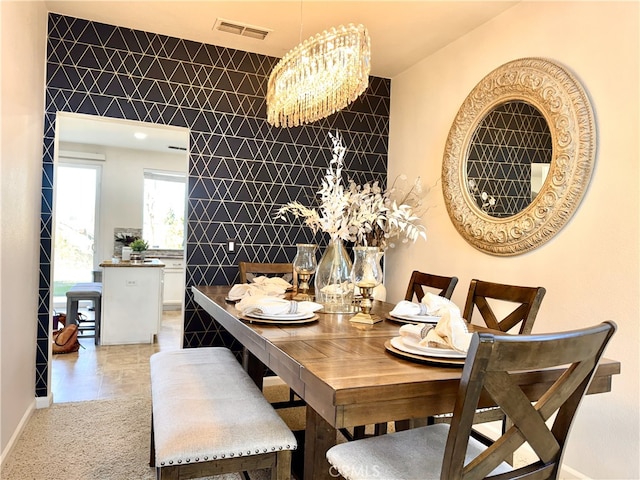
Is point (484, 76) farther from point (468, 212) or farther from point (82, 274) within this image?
point (82, 274)

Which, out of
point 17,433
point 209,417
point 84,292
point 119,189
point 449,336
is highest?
point 119,189

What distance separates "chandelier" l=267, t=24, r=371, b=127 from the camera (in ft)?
7.13

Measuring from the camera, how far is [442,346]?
1276mm

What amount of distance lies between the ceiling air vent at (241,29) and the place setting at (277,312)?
220 cm

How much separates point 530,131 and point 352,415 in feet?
7.29

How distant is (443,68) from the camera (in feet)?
10.9

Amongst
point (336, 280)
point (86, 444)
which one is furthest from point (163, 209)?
point (336, 280)

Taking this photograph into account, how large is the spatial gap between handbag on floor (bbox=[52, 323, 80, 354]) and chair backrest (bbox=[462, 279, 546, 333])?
12.8ft

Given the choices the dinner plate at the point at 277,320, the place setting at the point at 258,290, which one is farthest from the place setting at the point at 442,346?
the place setting at the point at 258,290

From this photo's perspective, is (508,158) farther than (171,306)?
No

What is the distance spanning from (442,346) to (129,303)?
13.9 ft

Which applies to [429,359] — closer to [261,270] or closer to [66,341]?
[261,270]

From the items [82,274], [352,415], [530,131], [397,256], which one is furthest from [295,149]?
[82,274]

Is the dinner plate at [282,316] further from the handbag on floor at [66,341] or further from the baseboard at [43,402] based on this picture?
the handbag on floor at [66,341]
